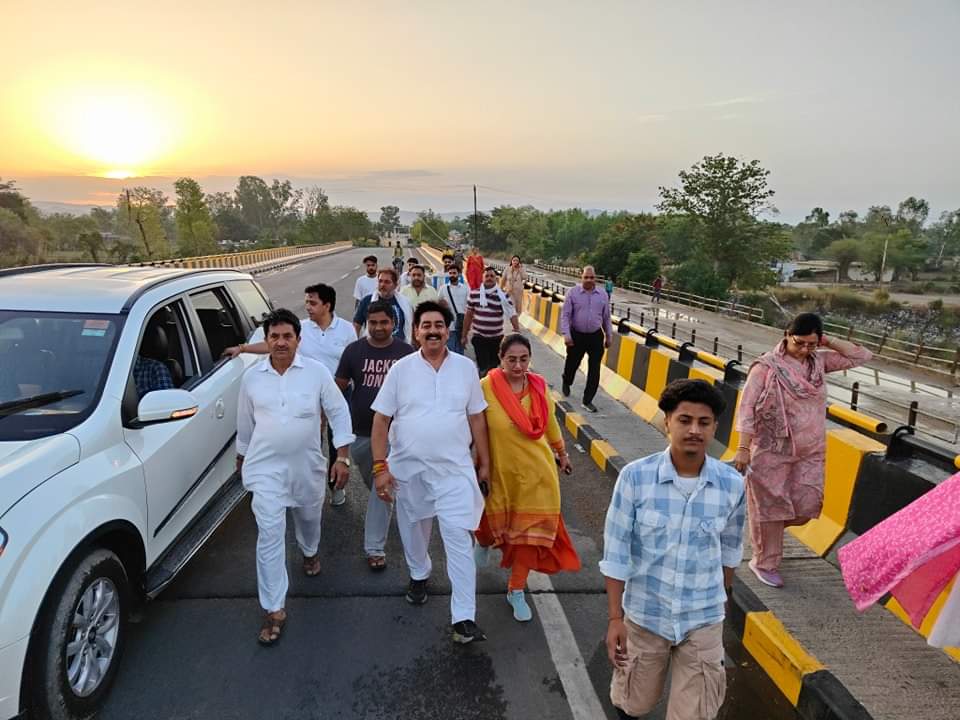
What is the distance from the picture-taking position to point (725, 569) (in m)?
2.36

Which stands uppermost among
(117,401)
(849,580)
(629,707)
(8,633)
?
(117,401)

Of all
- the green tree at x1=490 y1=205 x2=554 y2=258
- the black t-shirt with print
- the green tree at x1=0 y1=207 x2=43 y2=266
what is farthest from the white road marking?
the green tree at x1=490 y1=205 x2=554 y2=258

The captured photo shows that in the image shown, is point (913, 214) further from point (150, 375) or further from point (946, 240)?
point (150, 375)

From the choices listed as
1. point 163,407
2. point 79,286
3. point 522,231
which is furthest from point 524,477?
point 522,231

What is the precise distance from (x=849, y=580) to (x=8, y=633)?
281cm

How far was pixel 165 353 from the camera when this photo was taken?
396 cm

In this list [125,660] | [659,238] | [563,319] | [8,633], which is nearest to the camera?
[8,633]

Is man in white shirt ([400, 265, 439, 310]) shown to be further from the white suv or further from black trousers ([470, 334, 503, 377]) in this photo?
the white suv

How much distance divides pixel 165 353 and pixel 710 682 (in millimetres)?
3617

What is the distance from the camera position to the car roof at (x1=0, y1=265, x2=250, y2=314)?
3.45 m

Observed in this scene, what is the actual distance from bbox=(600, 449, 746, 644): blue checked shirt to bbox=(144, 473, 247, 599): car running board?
2.29 meters

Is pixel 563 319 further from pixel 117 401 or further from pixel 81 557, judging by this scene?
pixel 81 557

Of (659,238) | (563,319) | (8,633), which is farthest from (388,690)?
(659,238)

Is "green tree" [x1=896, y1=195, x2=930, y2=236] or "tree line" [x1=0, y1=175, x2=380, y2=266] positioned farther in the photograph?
"green tree" [x1=896, y1=195, x2=930, y2=236]
